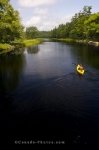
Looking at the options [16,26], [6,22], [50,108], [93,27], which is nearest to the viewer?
[50,108]

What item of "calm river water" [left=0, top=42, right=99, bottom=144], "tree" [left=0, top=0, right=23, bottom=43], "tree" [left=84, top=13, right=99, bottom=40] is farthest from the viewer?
"tree" [left=84, top=13, right=99, bottom=40]

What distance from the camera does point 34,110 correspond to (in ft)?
82.0

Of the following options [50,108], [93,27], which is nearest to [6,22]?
[93,27]

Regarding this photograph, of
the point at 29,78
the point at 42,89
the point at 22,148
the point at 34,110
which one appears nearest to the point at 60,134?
the point at 22,148

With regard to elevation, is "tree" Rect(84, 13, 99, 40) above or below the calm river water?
above

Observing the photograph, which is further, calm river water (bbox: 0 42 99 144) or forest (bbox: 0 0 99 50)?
forest (bbox: 0 0 99 50)

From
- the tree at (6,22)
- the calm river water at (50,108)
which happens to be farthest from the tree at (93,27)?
the calm river water at (50,108)

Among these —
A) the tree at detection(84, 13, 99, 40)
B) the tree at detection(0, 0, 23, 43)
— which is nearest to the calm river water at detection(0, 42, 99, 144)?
the tree at detection(0, 0, 23, 43)

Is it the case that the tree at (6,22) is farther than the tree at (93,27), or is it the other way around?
the tree at (93,27)

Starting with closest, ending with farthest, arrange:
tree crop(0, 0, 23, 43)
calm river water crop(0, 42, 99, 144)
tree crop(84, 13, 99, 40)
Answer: calm river water crop(0, 42, 99, 144) → tree crop(0, 0, 23, 43) → tree crop(84, 13, 99, 40)

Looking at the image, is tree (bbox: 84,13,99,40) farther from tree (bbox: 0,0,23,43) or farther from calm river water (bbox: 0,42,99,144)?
calm river water (bbox: 0,42,99,144)

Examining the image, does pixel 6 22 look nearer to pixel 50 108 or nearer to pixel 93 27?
pixel 93 27

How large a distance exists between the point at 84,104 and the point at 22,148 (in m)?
10.7

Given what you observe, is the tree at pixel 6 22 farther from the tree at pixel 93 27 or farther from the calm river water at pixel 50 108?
the calm river water at pixel 50 108
